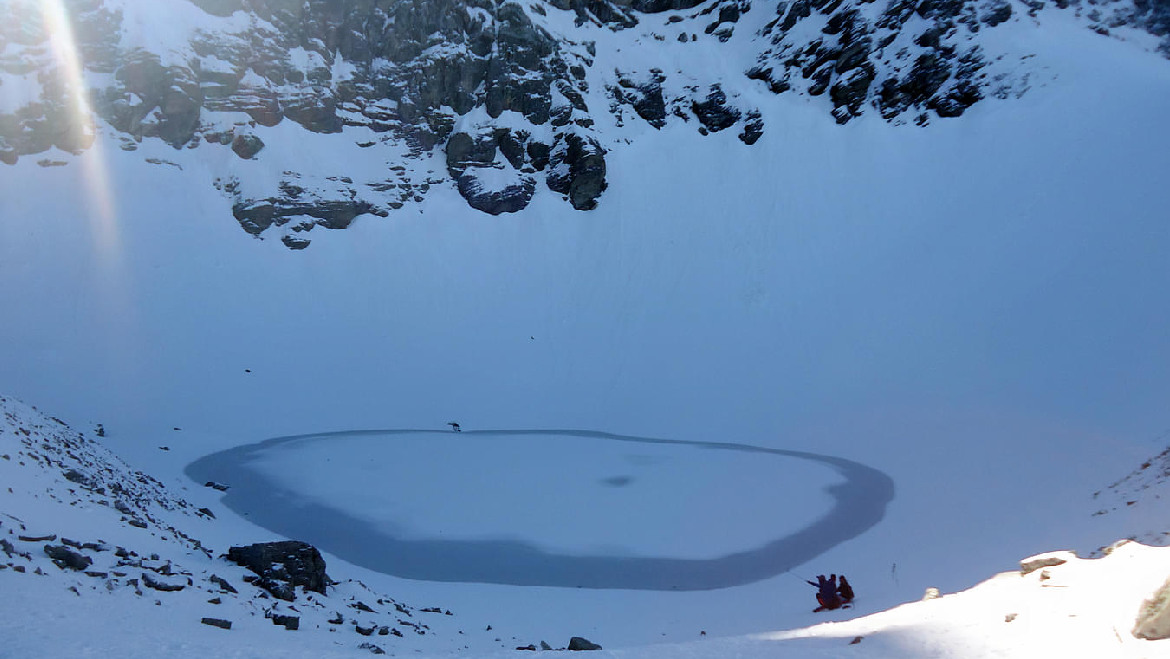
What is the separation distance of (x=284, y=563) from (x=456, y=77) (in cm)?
4153

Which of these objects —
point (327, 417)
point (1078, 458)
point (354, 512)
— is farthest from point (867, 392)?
point (327, 417)

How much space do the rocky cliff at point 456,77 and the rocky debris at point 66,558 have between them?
3444cm

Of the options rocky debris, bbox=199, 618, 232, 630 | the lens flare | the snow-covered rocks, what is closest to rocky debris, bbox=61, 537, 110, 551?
Answer: the snow-covered rocks

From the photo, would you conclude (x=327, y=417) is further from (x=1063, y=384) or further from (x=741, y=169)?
(x=741, y=169)

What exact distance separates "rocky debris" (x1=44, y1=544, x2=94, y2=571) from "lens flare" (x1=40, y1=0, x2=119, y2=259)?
32736mm

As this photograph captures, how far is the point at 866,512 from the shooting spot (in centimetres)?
1633

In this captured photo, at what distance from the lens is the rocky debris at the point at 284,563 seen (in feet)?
31.3

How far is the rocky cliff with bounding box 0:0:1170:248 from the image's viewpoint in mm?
39156

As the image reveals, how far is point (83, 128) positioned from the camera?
38.3 m

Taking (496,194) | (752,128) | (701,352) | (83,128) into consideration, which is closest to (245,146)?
(83,128)

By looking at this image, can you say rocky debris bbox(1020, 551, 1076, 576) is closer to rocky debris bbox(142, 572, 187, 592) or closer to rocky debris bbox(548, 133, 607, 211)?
rocky debris bbox(142, 572, 187, 592)

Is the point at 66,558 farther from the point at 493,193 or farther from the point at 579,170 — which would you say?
the point at 579,170

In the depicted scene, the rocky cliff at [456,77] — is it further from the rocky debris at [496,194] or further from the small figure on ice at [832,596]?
the small figure on ice at [832,596]

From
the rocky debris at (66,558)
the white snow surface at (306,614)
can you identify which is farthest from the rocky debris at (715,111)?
the rocky debris at (66,558)
